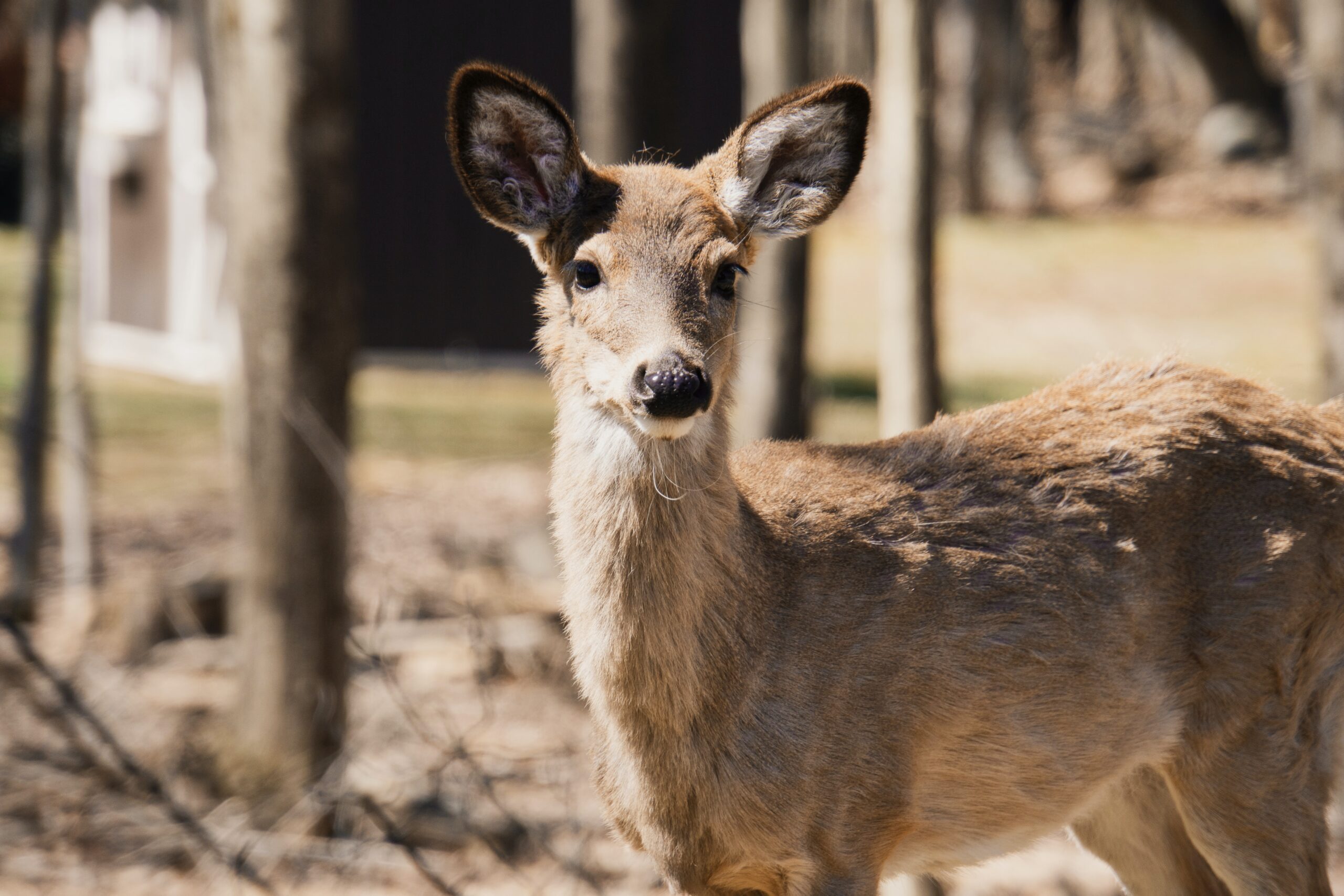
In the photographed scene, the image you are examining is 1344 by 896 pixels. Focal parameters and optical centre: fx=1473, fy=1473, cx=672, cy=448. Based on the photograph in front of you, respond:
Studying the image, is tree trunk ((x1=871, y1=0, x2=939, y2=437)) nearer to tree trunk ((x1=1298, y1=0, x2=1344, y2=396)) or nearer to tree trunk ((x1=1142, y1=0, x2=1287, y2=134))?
tree trunk ((x1=1298, y1=0, x2=1344, y2=396))

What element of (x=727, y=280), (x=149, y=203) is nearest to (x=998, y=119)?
(x=149, y=203)

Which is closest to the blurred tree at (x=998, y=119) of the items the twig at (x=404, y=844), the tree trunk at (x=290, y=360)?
the tree trunk at (x=290, y=360)

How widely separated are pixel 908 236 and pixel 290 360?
279cm

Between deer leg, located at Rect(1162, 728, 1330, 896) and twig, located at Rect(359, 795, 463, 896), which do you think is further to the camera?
twig, located at Rect(359, 795, 463, 896)

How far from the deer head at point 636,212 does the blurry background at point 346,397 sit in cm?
68

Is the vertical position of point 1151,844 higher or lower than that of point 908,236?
lower

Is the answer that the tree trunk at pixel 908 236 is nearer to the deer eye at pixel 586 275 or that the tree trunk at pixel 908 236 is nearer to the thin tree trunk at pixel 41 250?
the deer eye at pixel 586 275

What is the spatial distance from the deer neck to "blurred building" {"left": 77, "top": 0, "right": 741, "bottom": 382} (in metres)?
13.1

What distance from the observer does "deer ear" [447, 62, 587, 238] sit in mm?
3934

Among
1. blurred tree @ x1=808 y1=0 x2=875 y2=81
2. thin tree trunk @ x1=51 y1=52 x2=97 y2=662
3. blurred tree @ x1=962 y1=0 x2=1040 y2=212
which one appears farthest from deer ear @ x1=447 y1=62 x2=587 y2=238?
blurred tree @ x1=808 y1=0 x2=875 y2=81

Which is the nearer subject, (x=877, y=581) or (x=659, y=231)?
(x=659, y=231)

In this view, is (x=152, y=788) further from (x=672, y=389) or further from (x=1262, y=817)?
(x=1262, y=817)

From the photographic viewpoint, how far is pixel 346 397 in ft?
22.4

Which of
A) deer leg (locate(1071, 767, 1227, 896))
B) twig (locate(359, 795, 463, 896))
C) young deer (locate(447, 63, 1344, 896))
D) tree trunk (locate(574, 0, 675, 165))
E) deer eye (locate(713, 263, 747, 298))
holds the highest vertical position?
tree trunk (locate(574, 0, 675, 165))
